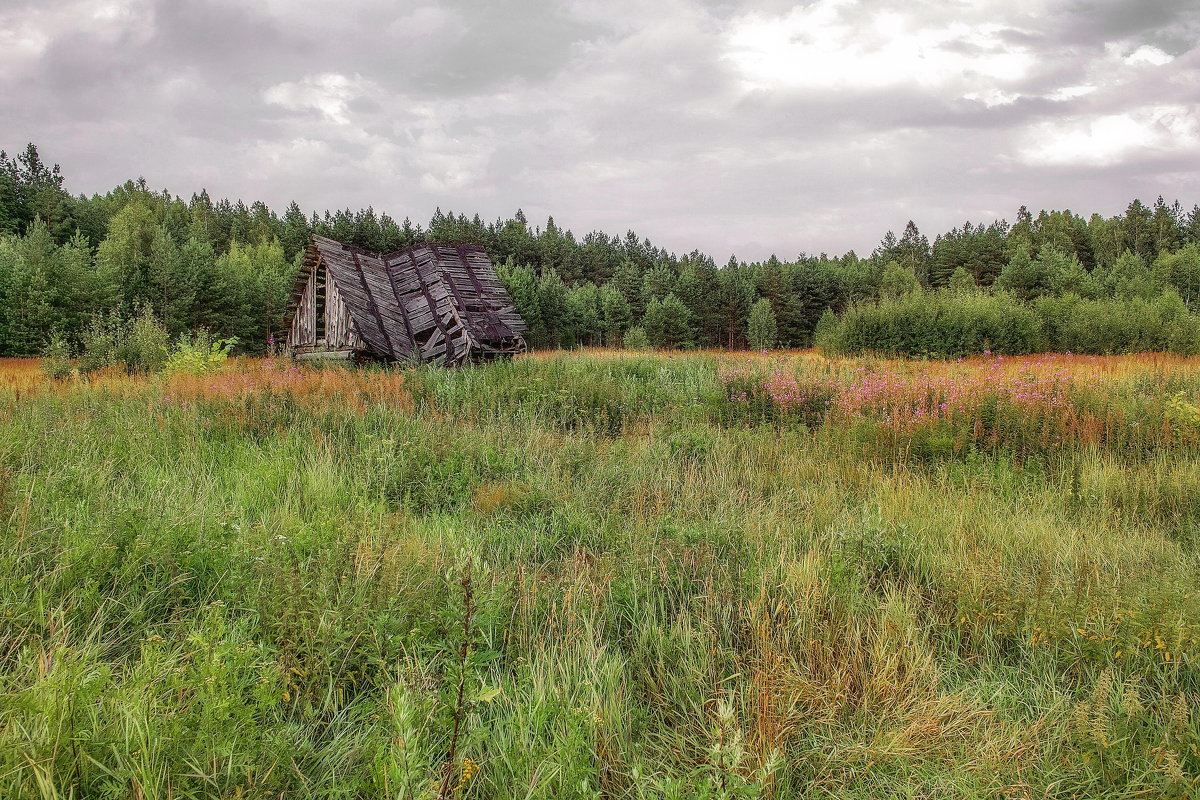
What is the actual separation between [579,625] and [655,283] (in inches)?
2595

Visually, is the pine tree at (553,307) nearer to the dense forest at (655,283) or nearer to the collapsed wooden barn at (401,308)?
the dense forest at (655,283)

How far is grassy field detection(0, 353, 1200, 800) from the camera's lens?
6.60 feet

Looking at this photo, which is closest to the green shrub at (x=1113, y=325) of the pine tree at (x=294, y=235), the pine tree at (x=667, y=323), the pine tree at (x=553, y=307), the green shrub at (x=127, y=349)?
the green shrub at (x=127, y=349)

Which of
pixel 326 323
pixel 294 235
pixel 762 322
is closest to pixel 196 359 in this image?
pixel 326 323

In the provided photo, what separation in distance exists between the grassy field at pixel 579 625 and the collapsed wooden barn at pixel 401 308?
1073 centimetres

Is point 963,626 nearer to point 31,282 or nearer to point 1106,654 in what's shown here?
point 1106,654

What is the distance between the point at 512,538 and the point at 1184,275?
6676 cm

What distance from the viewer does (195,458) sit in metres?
5.49

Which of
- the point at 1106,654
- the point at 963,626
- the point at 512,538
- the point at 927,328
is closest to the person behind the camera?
the point at 1106,654

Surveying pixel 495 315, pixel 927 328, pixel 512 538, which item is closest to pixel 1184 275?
pixel 927 328

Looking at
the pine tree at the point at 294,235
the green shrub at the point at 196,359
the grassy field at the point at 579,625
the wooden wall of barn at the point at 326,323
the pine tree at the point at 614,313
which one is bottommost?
Result: the grassy field at the point at 579,625

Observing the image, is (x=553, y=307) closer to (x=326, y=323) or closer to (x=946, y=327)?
(x=946, y=327)

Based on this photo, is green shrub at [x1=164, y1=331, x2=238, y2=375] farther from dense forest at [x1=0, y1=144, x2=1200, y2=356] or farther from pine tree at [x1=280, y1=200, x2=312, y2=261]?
pine tree at [x1=280, y1=200, x2=312, y2=261]

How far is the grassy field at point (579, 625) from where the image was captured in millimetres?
2012
